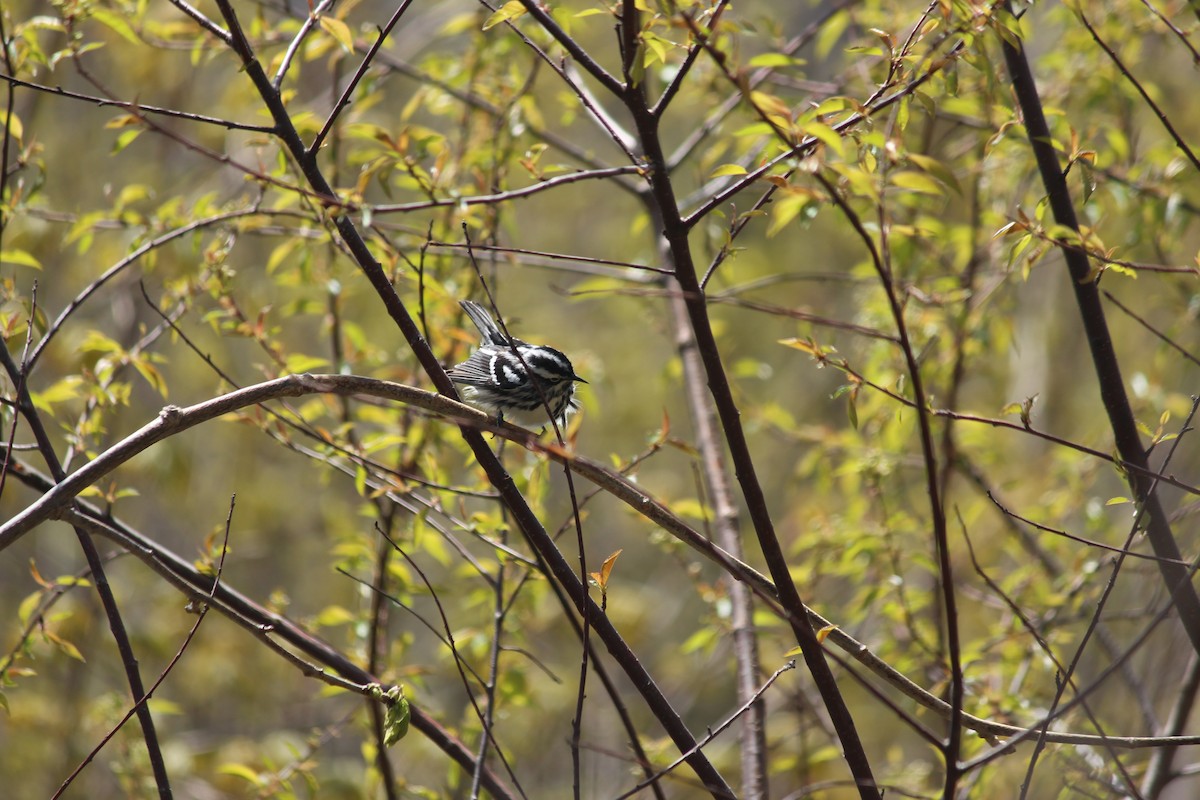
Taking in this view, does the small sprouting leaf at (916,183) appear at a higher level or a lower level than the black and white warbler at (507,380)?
lower

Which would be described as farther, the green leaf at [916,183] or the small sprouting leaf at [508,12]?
the small sprouting leaf at [508,12]

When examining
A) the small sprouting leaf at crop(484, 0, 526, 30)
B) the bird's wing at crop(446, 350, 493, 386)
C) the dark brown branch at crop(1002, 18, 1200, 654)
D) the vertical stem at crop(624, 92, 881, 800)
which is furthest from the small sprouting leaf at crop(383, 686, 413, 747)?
the bird's wing at crop(446, 350, 493, 386)

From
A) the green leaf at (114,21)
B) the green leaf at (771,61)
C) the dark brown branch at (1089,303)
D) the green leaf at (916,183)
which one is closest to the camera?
the green leaf at (916,183)

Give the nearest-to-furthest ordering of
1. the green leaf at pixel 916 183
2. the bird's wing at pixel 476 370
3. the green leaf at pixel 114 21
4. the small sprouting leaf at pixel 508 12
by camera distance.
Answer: the green leaf at pixel 916 183 < the small sprouting leaf at pixel 508 12 < the green leaf at pixel 114 21 < the bird's wing at pixel 476 370

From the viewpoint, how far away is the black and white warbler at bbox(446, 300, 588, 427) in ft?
13.0

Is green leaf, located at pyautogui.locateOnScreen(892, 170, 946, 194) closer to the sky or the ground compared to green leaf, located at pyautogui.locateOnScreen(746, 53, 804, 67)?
closer to the ground

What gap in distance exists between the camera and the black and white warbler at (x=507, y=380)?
3947 millimetres

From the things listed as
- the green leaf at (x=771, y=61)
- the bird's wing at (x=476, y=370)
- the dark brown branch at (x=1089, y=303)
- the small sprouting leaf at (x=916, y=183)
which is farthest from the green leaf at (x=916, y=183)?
the bird's wing at (x=476, y=370)

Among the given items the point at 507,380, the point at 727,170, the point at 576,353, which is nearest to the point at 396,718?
the point at 727,170

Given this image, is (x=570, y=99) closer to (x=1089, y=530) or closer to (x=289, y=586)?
(x=1089, y=530)

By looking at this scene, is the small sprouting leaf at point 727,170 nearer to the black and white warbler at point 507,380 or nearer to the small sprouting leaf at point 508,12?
the small sprouting leaf at point 508,12

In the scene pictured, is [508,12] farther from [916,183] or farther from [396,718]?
[396,718]

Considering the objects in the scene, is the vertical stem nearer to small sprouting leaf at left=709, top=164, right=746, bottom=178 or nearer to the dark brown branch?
small sprouting leaf at left=709, top=164, right=746, bottom=178

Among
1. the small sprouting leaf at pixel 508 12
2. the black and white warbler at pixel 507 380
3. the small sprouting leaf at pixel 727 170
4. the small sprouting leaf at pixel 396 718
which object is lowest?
the small sprouting leaf at pixel 396 718
